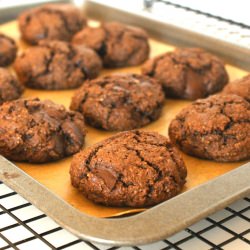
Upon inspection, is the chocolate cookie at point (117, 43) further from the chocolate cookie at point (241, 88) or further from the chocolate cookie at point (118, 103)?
the chocolate cookie at point (241, 88)

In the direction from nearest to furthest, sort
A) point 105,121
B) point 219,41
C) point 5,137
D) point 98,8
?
point 5,137 → point 105,121 → point 219,41 → point 98,8

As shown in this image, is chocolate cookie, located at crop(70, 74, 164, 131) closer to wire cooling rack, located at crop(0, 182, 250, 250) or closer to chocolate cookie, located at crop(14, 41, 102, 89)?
chocolate cookie, located at crop(14, 41, 102, 89)

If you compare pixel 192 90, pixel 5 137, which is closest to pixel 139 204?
pixel 5 137

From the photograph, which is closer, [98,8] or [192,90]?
[192,90]

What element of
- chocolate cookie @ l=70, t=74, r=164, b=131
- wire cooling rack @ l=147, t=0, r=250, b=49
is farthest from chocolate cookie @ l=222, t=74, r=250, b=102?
wire cooling rack @ l=147, t=0, r=250, b=49

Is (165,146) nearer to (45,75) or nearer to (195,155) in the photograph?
(195,155)

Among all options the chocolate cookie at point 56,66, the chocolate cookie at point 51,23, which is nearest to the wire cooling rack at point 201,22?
the chocolate cookie at point 51,23
